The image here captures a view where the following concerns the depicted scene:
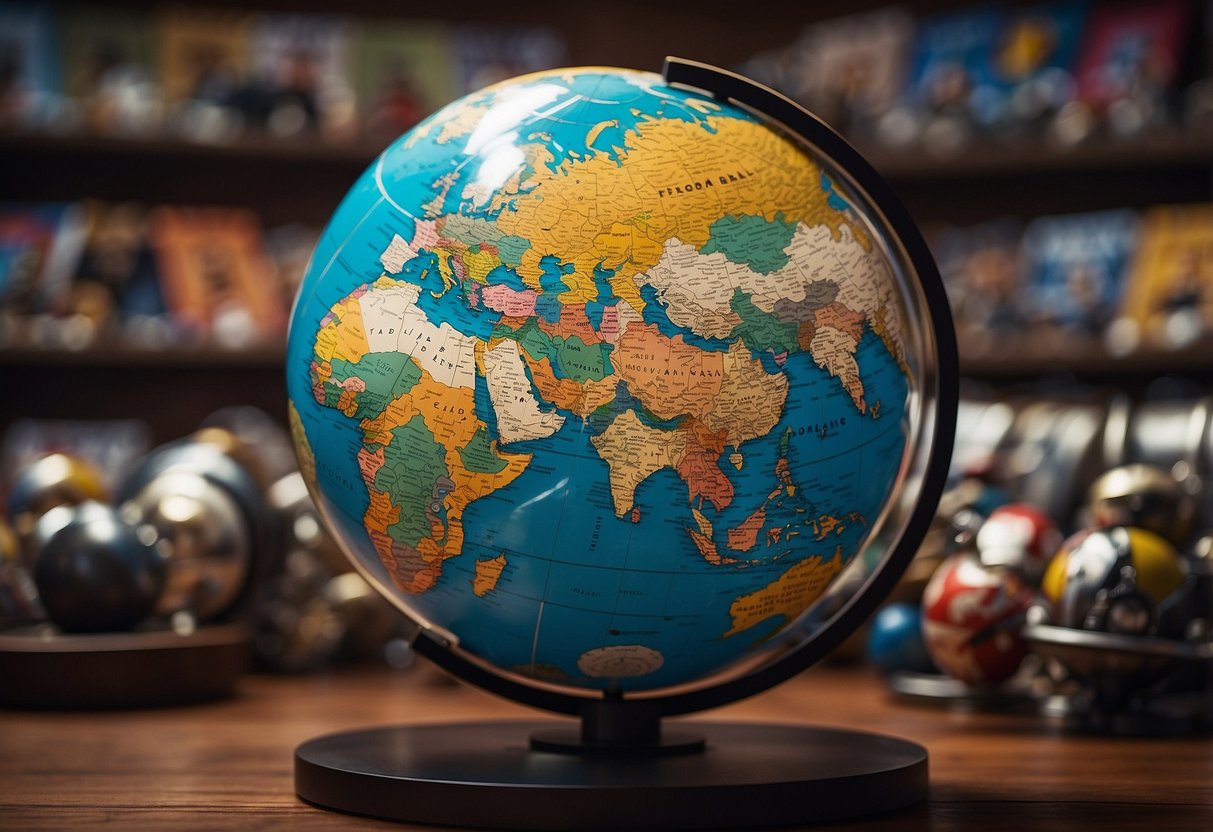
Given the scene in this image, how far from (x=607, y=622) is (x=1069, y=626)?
97 cm

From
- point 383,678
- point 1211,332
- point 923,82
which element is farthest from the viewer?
point 923,82

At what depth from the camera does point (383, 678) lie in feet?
10.2

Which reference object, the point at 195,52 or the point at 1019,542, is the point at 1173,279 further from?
the point at 195,52

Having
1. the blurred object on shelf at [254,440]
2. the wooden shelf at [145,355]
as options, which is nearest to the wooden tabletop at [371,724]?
the blurred object on shelf at [254,440]

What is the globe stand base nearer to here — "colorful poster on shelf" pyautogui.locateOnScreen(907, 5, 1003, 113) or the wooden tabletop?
the wooden tabletop

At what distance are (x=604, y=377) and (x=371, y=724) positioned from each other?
3.71ft

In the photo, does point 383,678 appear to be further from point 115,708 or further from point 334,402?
point 334,402


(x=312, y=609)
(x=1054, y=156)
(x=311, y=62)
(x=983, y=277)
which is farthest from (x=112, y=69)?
(x=1054, y=156)

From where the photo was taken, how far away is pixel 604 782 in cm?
146

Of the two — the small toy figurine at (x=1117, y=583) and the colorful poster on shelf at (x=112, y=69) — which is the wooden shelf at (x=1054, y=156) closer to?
the small toy figurine at (x=1117, y=583)

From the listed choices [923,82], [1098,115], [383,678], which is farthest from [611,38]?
[383,678]

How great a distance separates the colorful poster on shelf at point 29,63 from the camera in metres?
4.37

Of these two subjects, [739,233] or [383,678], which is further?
[383,678]

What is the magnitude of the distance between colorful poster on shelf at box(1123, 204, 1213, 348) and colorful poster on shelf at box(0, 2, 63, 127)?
10.3 feet
